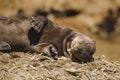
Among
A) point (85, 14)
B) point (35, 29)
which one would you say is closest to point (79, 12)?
point (85, 14)

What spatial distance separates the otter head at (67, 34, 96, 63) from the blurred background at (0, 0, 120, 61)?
493 inches

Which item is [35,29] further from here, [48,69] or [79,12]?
[79,12]

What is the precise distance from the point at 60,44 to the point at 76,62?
587 millimetres

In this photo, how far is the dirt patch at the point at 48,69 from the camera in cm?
741

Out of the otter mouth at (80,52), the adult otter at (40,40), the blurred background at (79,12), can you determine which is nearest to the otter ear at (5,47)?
the adult otter at (40,40)

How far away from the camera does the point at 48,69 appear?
25.4 feet

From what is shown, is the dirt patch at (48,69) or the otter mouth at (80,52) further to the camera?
the otter mouth at (80,52)

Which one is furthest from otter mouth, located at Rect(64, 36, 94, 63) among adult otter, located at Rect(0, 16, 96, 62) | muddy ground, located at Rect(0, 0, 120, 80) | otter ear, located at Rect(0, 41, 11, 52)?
muddy ground, located at Rect(0, 0, 120, 80)

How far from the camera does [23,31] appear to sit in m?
8.66

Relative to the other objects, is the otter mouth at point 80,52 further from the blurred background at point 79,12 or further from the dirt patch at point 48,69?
the blurred background at point 79,12

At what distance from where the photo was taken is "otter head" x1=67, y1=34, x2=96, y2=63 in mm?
8492

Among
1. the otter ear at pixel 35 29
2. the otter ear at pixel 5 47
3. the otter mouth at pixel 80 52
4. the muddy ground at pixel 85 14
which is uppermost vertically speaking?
the muddy ground at pixel 85 14

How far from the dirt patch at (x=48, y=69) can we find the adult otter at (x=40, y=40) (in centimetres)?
24

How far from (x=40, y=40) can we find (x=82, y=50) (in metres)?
0.69
